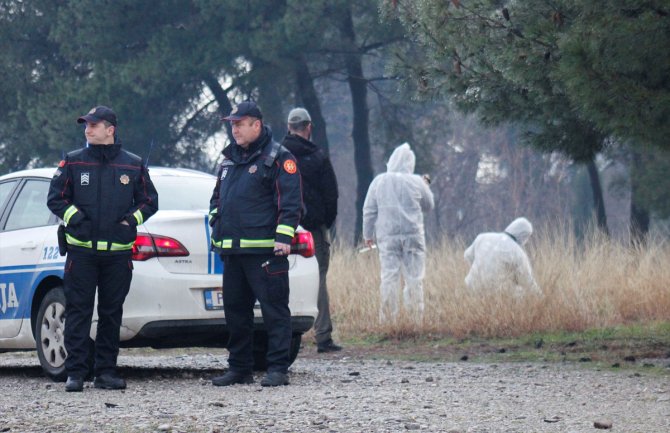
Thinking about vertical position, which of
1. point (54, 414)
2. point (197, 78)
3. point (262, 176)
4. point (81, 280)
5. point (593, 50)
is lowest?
point (54, 414)

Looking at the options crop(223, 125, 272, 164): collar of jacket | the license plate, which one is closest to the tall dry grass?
the license plate

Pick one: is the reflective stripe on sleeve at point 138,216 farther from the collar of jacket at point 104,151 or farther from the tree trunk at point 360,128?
the tree trunk at point 360,128

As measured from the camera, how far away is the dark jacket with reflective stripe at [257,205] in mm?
8727

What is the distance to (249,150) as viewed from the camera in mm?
8914

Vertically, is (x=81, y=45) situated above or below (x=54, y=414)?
above

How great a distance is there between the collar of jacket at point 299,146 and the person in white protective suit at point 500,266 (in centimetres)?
289

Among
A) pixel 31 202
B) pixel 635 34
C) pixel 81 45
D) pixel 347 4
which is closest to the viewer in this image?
pixel 635 34

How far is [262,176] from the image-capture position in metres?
8.76

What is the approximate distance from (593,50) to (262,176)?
2.22 meters

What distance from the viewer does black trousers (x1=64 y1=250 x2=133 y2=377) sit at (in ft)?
28.7

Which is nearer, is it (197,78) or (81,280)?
(81,280)

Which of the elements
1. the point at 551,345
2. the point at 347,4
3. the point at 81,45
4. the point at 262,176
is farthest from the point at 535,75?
the point at 81,45

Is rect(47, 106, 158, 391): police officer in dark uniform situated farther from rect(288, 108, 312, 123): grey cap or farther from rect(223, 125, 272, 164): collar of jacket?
rect(288, 108, 312, 123): grey cap

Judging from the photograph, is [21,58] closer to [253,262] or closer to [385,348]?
[385,348]
